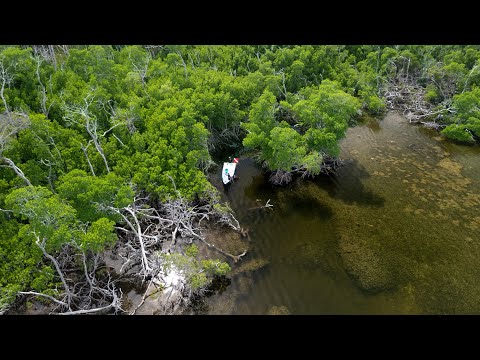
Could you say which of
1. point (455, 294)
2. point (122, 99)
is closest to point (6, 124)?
point (122, 99)

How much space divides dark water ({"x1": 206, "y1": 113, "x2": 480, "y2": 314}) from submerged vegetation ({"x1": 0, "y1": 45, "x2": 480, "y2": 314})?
151cm

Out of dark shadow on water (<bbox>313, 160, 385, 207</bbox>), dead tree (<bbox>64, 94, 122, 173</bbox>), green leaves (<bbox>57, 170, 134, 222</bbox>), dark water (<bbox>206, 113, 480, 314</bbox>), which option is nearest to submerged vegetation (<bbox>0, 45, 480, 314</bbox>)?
green leaves (<bbox>57, 170, 134, 222</bbox>)

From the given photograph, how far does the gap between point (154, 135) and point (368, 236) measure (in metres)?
18.0

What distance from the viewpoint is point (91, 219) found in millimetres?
20906

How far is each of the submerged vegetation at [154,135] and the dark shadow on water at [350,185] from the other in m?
1.21

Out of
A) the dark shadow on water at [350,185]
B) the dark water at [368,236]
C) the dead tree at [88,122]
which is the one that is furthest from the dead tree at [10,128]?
the dark shadow on water at [350,185]

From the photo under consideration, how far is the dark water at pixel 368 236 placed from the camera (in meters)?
20.4

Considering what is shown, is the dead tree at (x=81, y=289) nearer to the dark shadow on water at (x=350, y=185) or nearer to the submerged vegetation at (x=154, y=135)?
the submerged vegetation at (x=154, y=135)

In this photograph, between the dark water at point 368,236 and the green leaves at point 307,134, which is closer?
the dark water at point 368,236

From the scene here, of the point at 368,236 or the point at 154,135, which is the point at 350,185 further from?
the point at 154,135

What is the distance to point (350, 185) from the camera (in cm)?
2947

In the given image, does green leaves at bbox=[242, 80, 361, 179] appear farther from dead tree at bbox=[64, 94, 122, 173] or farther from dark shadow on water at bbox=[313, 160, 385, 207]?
dead tree at bbox=[64, 94, 122, 173]

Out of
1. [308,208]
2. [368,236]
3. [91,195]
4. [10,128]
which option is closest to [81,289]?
[91,195]

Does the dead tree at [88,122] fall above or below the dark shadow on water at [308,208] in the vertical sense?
above
